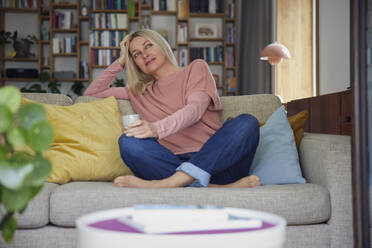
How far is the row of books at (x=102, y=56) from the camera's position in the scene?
5.67 metres

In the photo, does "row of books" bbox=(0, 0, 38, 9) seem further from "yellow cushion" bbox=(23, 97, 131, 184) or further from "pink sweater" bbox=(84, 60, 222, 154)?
"yellow cushion" bbox=(23, 97, 131, 184)

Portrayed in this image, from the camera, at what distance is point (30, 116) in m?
0.52

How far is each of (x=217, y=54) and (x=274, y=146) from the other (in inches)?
167

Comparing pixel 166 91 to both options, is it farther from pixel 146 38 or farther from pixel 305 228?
pixel 305 228

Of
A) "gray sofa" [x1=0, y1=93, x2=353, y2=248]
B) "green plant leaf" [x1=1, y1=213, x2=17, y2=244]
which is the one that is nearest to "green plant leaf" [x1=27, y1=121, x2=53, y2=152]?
"green plant leaf" [x1=1, y1=213, x2=17, y2=244]

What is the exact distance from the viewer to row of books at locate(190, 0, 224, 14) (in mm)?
5773

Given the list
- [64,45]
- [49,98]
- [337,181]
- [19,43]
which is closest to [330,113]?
[337,181]

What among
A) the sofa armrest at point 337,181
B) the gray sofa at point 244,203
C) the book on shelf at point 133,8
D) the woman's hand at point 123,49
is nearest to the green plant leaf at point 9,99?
the gray sofa at point 244,203

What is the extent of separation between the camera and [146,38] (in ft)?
6.70

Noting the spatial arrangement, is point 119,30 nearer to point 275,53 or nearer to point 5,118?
point 275,53

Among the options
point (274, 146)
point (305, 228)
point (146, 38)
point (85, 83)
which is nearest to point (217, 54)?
point (85, 83)

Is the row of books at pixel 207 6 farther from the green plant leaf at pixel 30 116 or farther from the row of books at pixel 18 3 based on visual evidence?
the green plant leaf at pixel 30 116

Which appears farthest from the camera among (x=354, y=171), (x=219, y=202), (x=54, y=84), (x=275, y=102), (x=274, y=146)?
(x=54, y=84)

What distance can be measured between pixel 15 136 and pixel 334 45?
4100 millimetres
